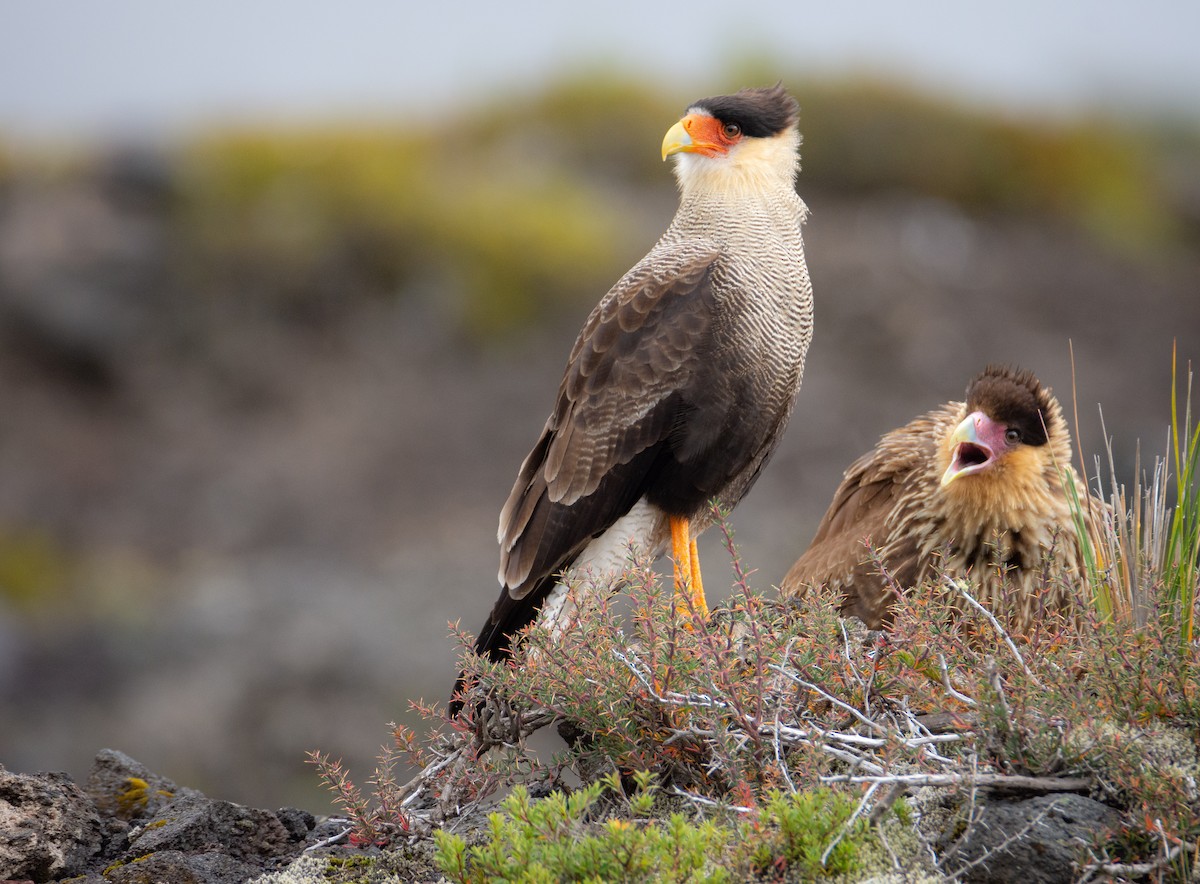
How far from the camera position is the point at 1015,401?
14.7 feet

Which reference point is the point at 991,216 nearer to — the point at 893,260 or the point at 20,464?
the point at 893,260

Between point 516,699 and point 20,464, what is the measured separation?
1229 centimetres

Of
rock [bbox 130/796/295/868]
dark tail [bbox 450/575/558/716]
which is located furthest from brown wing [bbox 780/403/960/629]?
rock [bbox 130/796/295/868]

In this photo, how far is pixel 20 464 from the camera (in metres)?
14.3

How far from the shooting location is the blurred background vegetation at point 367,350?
38.7 feet

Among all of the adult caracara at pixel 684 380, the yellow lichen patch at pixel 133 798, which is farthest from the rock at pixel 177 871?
the adult caracara at pixel 684 380

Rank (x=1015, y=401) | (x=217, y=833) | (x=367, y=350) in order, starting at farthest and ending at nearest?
1. (x=367, y=350)
2. (x=1015, y=401)
3. (x=217, y=833)

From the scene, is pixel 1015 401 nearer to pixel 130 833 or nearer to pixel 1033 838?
pixel 1033 838

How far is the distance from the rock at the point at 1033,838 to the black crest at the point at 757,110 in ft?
9.36

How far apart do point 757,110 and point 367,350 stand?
413 inches

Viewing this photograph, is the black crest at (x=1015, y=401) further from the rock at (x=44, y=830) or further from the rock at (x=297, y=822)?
the rock at (x=44, y=830)

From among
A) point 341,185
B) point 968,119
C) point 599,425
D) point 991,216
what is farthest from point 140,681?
point 968,119

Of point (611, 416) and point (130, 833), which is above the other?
point (611, 416)

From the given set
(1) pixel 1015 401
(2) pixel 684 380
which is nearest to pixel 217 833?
(2) pixel 684 380
